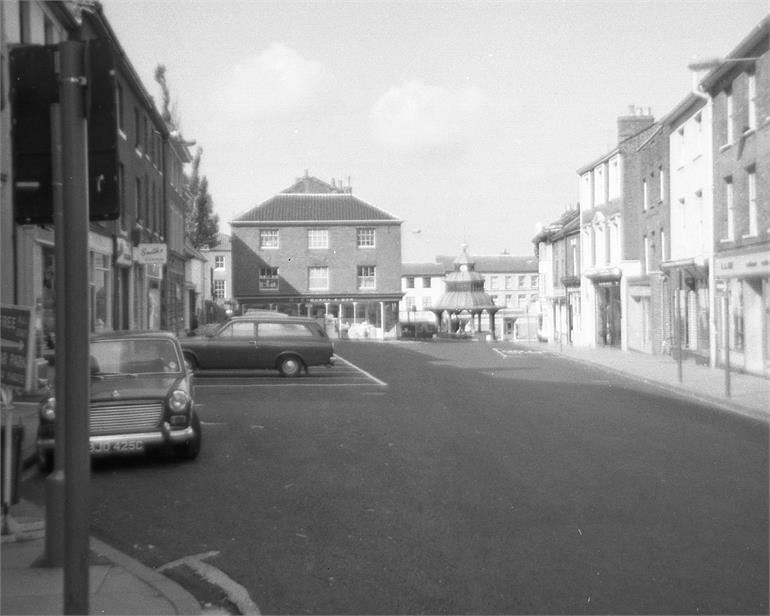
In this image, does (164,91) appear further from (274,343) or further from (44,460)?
(44,460)

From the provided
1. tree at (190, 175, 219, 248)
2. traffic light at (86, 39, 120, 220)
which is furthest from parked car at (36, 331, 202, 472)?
tree at (190, 175, 219, 248)

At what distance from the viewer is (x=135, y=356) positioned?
483 inches

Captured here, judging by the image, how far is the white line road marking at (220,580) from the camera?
6.07m

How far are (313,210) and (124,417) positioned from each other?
61326 mm

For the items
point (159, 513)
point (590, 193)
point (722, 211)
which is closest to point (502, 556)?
point (159, 513)

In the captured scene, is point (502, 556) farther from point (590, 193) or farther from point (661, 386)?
point (590, 193)

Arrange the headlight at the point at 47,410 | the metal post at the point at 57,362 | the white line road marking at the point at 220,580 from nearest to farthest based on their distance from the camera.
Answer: the metal post at the point at 57,362, the white line road marking at the point at 220,580, the headlight at the point at 47,410

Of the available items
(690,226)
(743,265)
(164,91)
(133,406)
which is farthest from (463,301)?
(133,406)

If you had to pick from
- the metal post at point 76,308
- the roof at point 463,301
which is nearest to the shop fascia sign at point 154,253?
the metal post at point 76,308

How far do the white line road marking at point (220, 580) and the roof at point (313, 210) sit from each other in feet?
208

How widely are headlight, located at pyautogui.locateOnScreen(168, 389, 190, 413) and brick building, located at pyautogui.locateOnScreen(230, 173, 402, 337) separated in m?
56.6

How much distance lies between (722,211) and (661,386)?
22.6ft

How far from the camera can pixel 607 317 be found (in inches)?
1841

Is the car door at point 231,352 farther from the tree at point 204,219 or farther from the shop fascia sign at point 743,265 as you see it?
the tree at point 204,219
